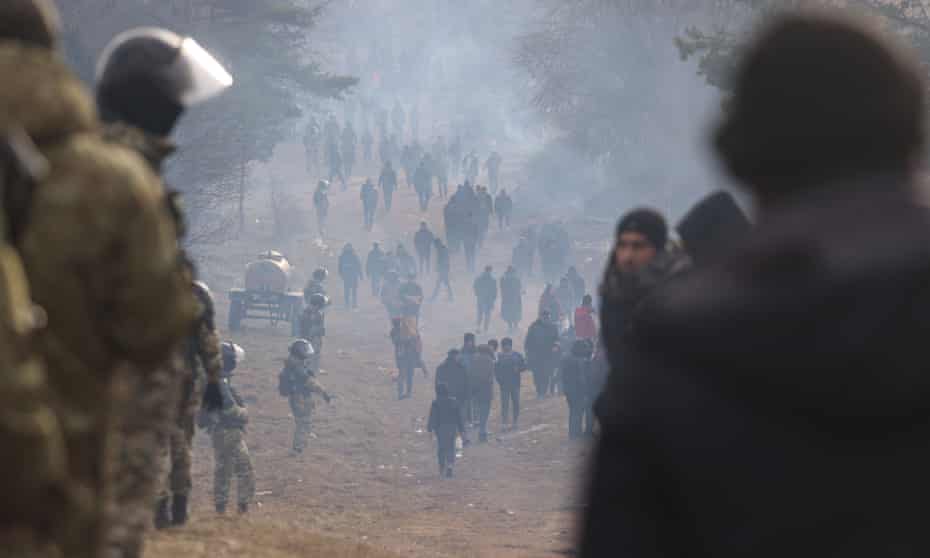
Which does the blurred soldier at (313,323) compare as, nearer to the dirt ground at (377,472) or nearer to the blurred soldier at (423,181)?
the dirt ground at (377,472)

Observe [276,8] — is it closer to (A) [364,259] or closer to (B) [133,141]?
(A) [364,259]

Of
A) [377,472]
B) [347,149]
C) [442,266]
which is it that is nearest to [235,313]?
[442,266]

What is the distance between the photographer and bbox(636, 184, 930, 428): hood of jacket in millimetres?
1821

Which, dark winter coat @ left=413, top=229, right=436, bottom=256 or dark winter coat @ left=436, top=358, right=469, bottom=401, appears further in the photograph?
dark winter coat @ left=413, top=229, right=436, bottom=256

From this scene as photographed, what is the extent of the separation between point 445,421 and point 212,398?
41.2 feet

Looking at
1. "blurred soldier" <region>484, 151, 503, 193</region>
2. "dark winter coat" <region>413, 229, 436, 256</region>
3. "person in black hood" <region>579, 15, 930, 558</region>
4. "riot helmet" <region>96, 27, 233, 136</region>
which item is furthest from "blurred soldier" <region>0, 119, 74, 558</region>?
"blurred soldier" <region>484, 151, 503, 193</region>

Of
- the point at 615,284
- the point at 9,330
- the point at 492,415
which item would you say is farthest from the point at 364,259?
the point at 9,330

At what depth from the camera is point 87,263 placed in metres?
2.86

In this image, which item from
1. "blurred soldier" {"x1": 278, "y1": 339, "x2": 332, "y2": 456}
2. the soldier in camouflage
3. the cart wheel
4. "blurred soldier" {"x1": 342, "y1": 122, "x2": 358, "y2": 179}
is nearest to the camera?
the soldier in camouflage

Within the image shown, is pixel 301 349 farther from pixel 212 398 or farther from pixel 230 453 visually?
pixel 212 398

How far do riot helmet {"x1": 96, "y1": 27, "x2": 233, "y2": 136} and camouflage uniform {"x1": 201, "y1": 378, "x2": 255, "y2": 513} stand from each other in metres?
8.39

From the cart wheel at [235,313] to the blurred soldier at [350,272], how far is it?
3.63m

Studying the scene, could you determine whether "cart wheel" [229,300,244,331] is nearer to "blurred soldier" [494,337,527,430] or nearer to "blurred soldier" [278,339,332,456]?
"blurred soldier" [494,337,527,430]

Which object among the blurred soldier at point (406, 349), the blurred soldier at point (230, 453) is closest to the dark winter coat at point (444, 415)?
the blurred soldier at point (406, 349)
